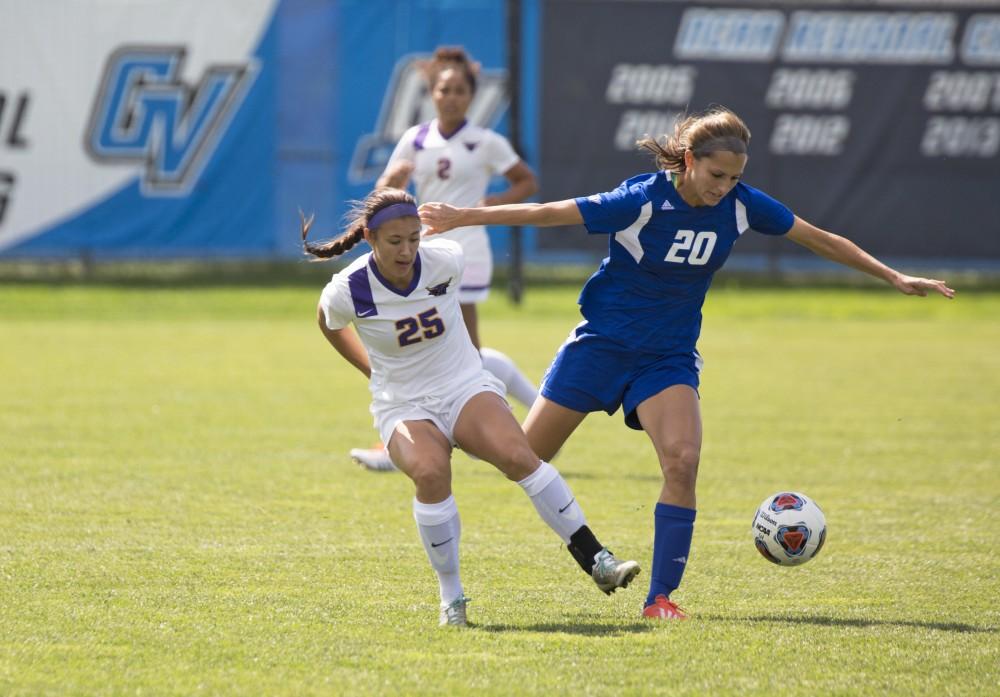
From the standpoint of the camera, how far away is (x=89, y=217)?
58.4ft

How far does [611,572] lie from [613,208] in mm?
1359

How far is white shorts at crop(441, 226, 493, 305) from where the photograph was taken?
29.4 feet

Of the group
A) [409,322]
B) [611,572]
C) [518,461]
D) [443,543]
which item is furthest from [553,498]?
[409,322]

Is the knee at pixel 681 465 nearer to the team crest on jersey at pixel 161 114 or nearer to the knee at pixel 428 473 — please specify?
the knee at pixel 428 473

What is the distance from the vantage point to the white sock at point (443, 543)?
503 centimetres

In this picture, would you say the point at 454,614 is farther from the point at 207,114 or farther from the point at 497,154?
the point at 207,114

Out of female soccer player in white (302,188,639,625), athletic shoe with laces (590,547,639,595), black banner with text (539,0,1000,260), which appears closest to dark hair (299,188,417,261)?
female soccer player in white (302,188,639,625)

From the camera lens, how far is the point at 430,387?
5.36 metres

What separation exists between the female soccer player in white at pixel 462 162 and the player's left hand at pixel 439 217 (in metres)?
3.48

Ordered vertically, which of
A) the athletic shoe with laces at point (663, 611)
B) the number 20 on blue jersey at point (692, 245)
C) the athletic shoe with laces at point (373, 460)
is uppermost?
the number 20 on blue jersey at point (692, 245)

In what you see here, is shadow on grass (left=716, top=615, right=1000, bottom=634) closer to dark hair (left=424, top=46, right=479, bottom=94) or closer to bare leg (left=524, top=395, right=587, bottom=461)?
bare leg (left=524, top=395, right=587, bottom=461)

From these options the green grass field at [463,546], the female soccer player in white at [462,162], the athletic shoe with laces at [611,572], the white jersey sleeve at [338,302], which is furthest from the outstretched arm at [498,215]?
the female soccer player in white at [462,162]

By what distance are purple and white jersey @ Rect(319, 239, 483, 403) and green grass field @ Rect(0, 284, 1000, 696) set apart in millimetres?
806

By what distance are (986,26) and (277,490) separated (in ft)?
45.7
